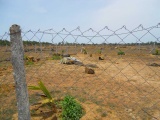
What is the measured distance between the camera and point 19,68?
280 centimetres

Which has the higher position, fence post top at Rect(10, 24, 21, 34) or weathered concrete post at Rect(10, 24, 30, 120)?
fence post top at Rect(10, 24, 21, 34)

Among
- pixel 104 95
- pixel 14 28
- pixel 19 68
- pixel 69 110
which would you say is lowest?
pixel 104 95

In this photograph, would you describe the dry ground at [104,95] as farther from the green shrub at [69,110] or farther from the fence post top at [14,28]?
the fence post top at [14,28]

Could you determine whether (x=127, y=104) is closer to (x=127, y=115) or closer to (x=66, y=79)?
(x=127, y=115)

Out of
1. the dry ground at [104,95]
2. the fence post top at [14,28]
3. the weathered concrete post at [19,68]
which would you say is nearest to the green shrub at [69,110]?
the dry ground at [104,95]

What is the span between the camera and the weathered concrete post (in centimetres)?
277

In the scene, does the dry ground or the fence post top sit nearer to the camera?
the fence post top

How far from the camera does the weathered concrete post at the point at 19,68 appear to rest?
277cm

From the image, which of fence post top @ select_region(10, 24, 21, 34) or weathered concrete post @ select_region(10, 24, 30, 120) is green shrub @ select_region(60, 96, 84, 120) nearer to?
weathered concrete post @ select_region(10, 24, 30, 120)

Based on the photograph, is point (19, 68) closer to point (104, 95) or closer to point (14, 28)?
point (14, 28)

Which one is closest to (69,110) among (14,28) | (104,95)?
(104,95)

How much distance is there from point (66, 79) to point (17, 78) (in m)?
5.41

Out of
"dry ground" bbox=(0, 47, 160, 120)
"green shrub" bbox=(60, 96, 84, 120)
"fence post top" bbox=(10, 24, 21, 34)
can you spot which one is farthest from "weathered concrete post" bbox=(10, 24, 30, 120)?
"dry ground" bbox=(0, 47, 160, 120)

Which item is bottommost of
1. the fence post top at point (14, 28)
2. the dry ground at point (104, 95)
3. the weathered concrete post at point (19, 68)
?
the dry ground at point (104, 95)
